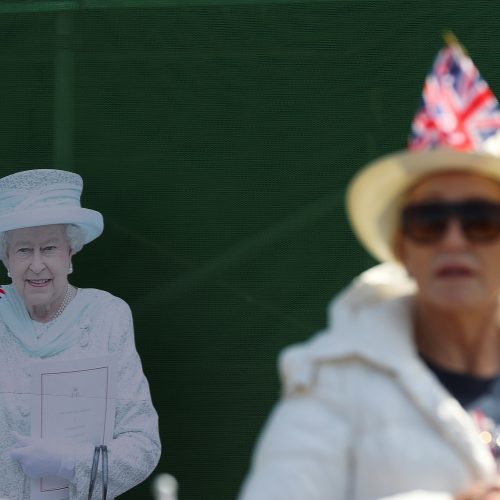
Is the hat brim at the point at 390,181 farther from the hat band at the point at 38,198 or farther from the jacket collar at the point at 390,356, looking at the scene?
the hat band at the point at 38,198

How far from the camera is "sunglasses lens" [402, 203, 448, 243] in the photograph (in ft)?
6.64

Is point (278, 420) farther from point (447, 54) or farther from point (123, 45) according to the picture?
point (123, 45)

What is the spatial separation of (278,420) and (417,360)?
0.26 m

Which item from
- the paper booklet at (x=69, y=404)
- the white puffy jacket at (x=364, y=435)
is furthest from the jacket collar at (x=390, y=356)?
the paper booklet at (x=69, y=404)

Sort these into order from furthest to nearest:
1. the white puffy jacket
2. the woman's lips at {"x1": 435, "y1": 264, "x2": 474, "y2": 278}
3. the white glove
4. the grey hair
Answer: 1. the grey hair
2. the white glove
3. the woman's lips at {"x1": 435, "y1": 264, "x2": 474, "y2": 278}
4. the white puffy jacket

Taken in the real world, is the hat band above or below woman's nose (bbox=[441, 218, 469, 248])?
above

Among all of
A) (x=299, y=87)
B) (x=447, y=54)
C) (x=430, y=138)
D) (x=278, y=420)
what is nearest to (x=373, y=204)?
(x=430, y=138)

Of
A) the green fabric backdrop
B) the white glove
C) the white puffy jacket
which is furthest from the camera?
the green fabric backdrop

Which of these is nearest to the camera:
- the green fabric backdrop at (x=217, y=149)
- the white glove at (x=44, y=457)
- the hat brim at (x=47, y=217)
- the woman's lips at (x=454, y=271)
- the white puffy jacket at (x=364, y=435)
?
the white puffy jacket at (x=364, y=435)

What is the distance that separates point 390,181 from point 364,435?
0.51m

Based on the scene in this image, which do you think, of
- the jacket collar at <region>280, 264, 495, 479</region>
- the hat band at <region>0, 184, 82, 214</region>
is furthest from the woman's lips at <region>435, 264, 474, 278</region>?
the hat band at <region>0, 184, 82, 214</region>

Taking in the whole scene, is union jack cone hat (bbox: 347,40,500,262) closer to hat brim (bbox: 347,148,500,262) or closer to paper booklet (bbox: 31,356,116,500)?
hat brim (bbox: 347,148,500,262)

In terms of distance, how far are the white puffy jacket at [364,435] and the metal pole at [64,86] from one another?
2832mm

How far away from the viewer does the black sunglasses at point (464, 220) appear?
2.02 meters
